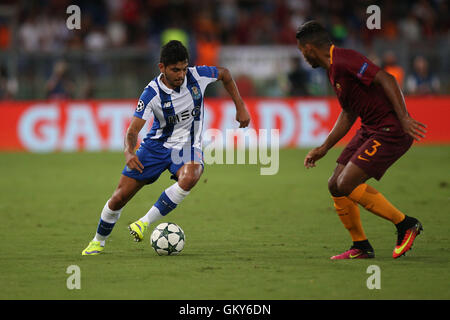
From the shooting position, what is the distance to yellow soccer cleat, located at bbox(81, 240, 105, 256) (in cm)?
743

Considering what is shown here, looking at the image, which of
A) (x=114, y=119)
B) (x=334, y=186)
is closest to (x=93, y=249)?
(x=334, y=186)

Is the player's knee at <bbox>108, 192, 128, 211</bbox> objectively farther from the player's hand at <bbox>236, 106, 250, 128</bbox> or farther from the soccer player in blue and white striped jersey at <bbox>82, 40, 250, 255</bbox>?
the player's hand at <bbox>236, 106, 250, 128</bbox>

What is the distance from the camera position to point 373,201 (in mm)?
6938

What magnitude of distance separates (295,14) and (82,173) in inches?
424

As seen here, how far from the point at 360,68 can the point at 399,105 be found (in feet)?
1.57

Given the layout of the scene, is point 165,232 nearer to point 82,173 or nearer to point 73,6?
point 82,173

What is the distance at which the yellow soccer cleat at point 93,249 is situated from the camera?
24.4 feet

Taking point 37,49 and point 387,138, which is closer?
point 387,138

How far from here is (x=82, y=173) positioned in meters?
14.9

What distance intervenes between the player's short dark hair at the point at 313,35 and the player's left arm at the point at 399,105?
58 cm

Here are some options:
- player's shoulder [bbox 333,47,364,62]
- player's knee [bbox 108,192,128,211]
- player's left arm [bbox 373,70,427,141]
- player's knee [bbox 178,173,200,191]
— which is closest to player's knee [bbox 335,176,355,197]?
player's left arm [bbox 373,70,427,141]

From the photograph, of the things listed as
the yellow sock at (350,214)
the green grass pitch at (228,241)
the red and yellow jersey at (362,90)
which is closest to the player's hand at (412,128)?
the red and yellow jersey at (362,90)
